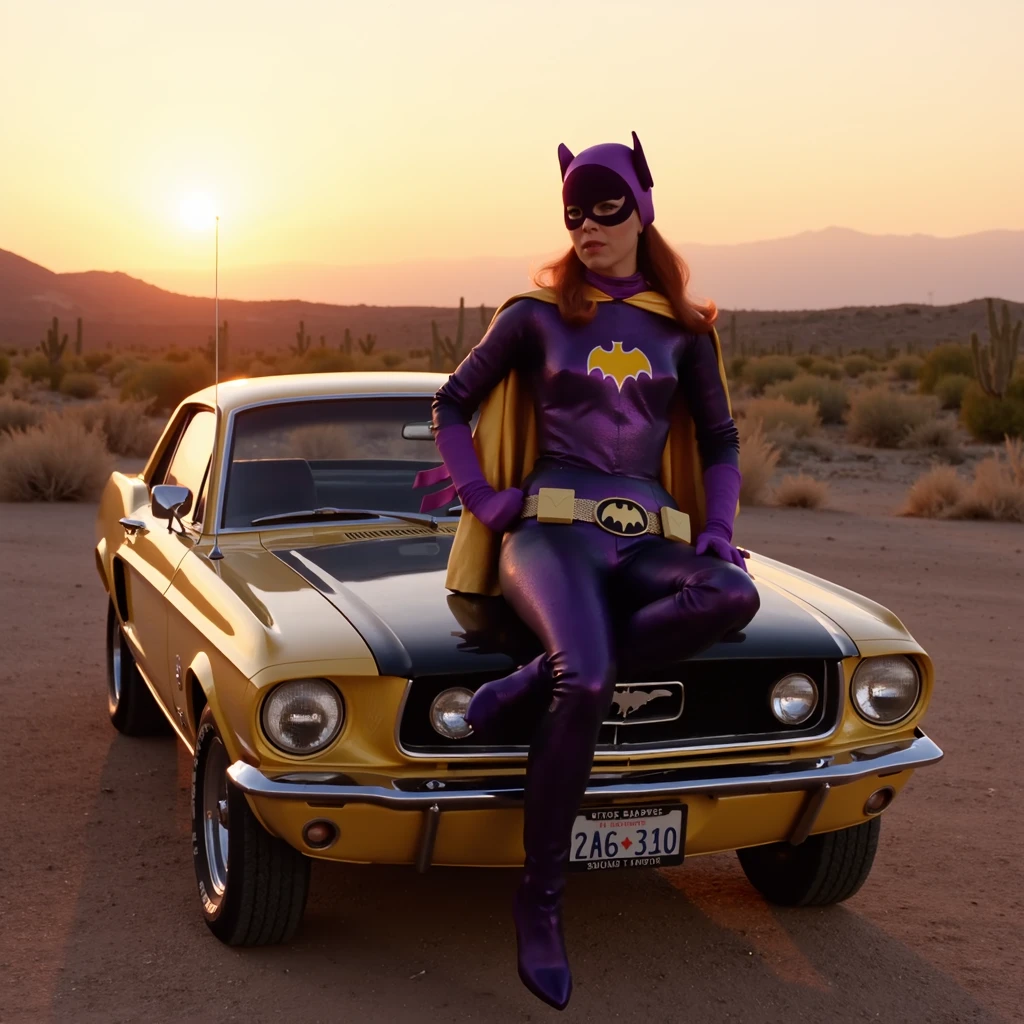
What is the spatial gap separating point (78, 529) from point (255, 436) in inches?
356

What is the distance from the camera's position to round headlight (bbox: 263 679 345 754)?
3430 mm

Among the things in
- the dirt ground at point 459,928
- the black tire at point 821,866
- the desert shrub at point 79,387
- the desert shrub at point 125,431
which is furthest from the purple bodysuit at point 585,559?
the desert shrub at point 79,387

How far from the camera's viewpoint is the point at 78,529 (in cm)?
1356

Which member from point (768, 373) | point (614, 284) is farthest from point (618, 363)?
point (768, 373)

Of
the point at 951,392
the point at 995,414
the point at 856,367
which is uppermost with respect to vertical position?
the point at 856,367

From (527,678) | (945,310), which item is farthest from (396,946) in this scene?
(945,310)

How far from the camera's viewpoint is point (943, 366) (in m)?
36.2

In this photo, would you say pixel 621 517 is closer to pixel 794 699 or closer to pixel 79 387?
pixel 794 699

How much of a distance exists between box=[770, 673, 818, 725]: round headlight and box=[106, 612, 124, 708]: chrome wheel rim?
129 inches

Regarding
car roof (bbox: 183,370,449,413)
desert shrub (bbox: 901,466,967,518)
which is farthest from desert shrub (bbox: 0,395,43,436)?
car roof (bbox: 183,370,449,413)

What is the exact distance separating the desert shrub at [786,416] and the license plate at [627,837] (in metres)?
22.1

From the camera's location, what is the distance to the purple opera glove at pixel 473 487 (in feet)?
12.3

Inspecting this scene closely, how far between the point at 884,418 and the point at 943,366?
11.6 meters

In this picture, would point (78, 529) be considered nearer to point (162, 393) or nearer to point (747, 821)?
point (747, 821)
